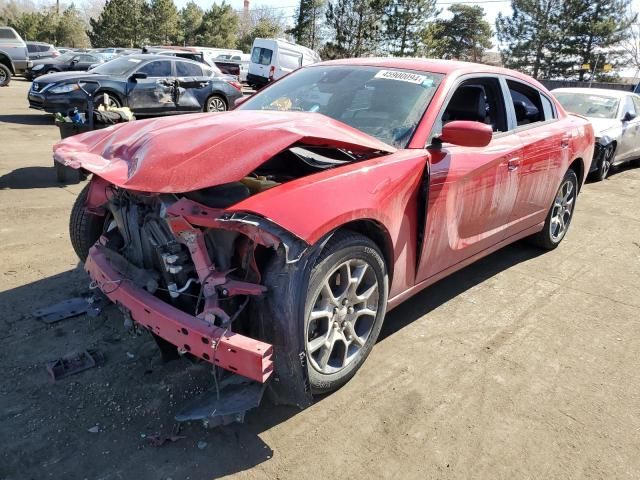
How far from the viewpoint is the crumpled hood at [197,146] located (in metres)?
2.27

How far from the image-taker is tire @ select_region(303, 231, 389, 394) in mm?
2441

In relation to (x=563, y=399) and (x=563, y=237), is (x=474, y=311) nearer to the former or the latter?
(x=563, y=399)

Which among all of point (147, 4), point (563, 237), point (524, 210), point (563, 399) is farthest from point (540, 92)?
point (147, 4)

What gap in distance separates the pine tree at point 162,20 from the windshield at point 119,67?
4602 cm

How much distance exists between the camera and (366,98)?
11.2 feet

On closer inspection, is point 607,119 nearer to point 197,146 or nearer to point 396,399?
point 396,399

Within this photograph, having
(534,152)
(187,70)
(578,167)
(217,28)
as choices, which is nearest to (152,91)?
(187,70)

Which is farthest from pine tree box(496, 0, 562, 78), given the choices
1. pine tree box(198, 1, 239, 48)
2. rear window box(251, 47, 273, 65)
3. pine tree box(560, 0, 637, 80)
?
rear window box(251, 47, 273, 65)

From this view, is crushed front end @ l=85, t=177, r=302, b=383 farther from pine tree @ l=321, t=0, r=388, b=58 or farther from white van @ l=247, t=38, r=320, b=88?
pine tree @ l=321, t=0, r=388, b=58

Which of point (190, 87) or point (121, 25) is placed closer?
point (190, 87)

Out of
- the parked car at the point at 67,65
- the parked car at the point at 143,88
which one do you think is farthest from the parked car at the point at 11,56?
the parked car at the point at 143,88

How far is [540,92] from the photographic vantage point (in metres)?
4.66

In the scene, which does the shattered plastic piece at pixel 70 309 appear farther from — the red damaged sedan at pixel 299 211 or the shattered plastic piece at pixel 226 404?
the shattered plastic piece at pixel 226 404

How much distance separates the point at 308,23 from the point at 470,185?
5152cm
